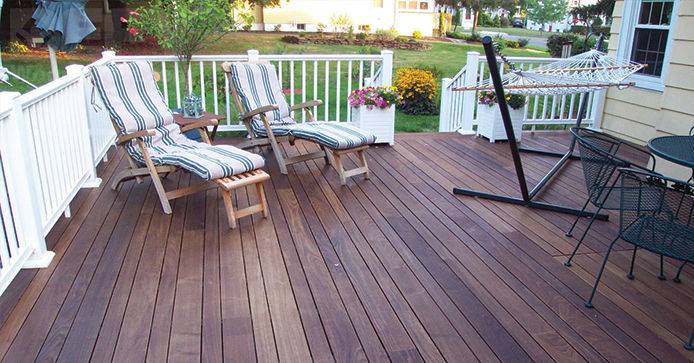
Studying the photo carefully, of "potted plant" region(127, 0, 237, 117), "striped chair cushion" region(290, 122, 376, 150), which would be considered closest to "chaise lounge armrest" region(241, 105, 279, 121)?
"striped chair cushion" region(290, 122, 376, 150)

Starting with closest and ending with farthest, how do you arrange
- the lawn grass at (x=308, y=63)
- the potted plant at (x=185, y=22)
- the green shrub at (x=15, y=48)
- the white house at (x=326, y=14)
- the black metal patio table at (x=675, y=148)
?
the black metal patio table at (x=675, y=148) → the potted plant at (x=185, y=22) → the lawn grass at (x=308, y=63) → the green shrub at (x=15, y=48) → the white house at (x=326, y=14)

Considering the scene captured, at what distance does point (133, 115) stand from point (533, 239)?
3.24 meters

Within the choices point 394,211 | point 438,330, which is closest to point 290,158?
point 394,211

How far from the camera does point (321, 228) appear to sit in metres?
3.79

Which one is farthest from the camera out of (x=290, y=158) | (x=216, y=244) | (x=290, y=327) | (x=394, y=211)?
(x=290, y=158)

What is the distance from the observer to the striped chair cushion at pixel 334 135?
465 cm

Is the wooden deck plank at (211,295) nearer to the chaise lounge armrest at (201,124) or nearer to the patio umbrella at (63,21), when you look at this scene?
the chaise lounge armrest at (201,124)

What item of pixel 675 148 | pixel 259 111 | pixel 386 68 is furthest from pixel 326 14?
pixel 675 148

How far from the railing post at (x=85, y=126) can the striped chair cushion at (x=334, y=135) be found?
173 cm

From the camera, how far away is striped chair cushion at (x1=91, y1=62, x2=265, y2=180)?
3888 millimetres

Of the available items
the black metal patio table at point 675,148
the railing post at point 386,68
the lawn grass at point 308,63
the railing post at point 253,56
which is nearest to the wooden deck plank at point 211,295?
the railing post at point 253,56

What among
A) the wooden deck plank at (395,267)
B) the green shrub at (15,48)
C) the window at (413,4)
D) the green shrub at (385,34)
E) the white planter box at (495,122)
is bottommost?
the wooden deck plank at (395,267)

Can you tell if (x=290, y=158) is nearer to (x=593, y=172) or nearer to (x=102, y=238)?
(x=102, y=238)

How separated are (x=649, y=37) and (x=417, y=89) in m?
4.11
